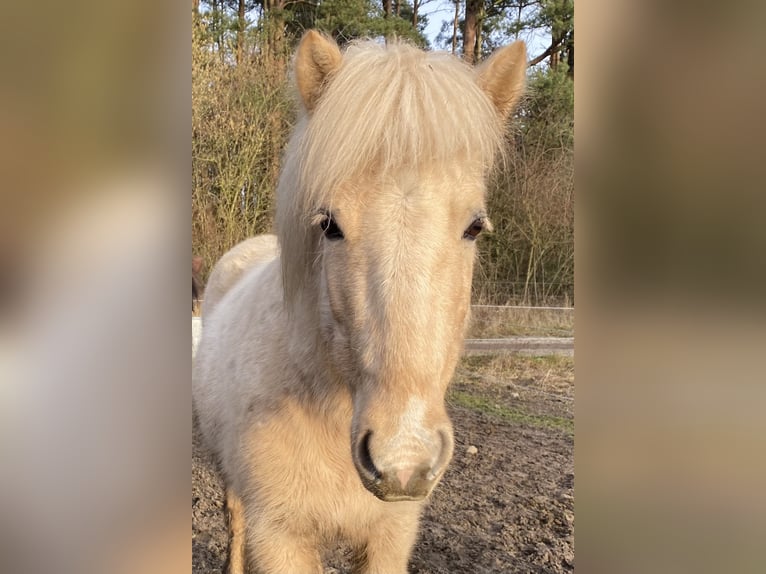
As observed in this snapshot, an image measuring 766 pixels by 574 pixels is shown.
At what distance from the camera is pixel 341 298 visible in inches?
38.2

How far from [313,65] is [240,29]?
2718mm

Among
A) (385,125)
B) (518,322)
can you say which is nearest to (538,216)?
(518,322)

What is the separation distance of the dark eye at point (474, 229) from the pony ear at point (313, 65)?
451mm

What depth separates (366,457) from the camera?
0.82 metres

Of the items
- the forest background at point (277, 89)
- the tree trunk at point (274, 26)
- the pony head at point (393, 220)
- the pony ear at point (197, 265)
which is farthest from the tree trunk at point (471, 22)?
the pony head at point (393, 220)

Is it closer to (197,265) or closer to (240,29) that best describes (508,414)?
(197,265)

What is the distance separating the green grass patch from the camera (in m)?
3.74

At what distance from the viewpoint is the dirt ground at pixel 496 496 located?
2418 millimetres

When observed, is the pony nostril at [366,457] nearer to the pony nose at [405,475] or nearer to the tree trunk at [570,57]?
the pony nose at [405,475]
